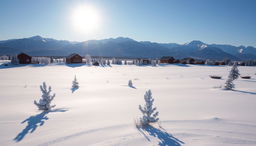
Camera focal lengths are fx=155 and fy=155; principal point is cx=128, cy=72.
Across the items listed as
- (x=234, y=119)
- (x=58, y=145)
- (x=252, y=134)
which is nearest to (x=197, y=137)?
(x=252, y=134)

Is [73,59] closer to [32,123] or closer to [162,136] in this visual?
[32,123]

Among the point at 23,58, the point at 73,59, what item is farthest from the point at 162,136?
the point at 23,58

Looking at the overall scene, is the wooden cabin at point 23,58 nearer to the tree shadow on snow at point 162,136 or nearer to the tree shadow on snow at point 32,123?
the tree shadow on snow at point 32,123

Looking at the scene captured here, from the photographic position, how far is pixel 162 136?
494 centimetres

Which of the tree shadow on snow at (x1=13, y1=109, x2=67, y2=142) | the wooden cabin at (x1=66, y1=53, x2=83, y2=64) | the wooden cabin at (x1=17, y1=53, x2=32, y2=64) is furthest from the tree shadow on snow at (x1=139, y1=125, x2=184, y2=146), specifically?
the wooden cabin at (x1=17, y1=53, x2=32, y2=64)

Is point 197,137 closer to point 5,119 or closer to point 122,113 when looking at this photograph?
point 122,113

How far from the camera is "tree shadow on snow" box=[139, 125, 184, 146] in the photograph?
451 cm

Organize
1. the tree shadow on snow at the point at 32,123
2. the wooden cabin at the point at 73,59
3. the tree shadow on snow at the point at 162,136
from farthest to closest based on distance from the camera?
the wooden cabin at the point at 73,59 → the tree shadow on snow at the point at 32,123 → the tree shadow on snow at the point at 162,136

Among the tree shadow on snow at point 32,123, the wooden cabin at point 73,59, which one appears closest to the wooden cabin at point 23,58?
the wooden cabin at point 73,59

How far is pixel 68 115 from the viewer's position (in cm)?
684

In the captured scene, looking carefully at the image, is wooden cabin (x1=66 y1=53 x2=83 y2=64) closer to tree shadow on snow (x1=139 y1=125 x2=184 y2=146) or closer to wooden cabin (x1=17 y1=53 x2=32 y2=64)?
wooden cabin (x1=17 y1=53 x2=32 y2=64)

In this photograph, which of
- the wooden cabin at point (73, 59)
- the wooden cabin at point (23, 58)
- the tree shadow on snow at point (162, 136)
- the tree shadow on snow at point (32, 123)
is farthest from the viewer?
the wooden cabin at point (73, 59)

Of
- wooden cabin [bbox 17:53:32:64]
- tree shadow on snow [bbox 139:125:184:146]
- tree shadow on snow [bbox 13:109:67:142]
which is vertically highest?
wooden cabin [bbox 17:53:32:64]

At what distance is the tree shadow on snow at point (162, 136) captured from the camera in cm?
451
